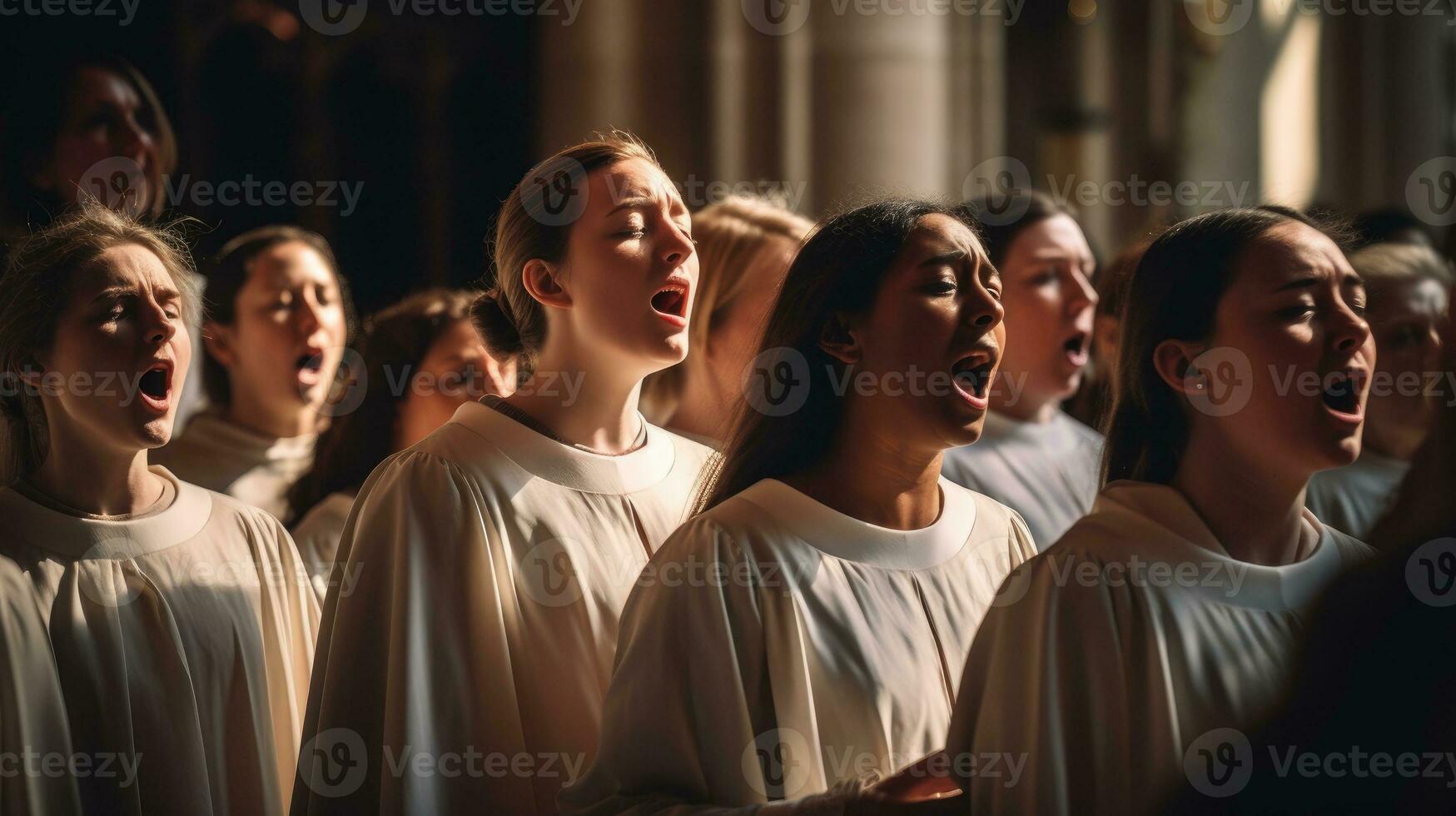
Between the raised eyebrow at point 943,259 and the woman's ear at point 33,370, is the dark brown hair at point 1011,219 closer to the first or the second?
the raised eyebrow at point 943,259

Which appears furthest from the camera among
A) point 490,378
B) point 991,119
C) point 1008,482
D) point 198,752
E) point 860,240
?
point 991,119

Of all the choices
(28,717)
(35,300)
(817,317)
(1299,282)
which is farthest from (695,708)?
(35,300)

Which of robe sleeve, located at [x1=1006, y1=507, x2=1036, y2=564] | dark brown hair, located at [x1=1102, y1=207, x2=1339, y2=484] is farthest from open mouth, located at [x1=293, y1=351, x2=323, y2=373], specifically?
dark brown hair, located at [x1=1102, y1=207, x2=1339, y2=484]

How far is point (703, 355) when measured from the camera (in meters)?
4.12

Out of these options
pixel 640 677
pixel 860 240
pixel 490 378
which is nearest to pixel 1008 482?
pixel 490 378

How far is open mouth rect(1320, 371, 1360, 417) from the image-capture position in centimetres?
235

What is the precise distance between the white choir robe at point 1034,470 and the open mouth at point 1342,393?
1790mm

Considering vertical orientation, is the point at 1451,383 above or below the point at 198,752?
above

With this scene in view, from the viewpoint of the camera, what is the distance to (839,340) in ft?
9.17

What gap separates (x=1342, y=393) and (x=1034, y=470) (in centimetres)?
208

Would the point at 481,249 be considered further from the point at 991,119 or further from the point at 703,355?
the point at 703,355

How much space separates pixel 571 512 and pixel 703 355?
1017mm

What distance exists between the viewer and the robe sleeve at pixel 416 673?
2980mm

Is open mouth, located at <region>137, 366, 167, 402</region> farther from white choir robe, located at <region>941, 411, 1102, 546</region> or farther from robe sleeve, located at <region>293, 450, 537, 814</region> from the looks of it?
white choir robe, located at <region>941, 411, 1102, 546</region>
